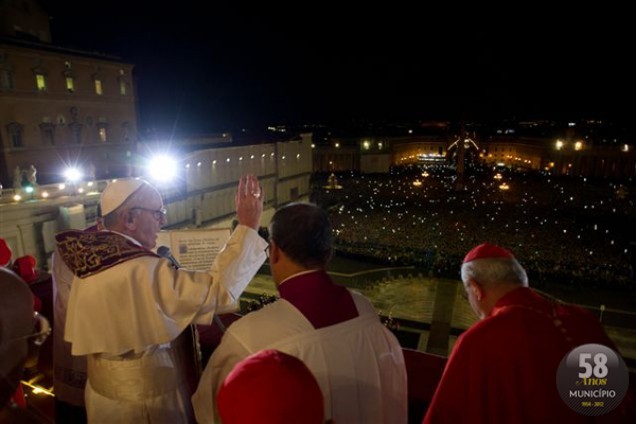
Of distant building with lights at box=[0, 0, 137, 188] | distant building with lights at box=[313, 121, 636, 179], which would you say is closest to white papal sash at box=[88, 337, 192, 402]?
distant building with lights at box=[0, 0, 137, 188]

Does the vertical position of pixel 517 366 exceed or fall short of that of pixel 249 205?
it falls short

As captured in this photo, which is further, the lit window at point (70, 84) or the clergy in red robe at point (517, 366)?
the lit window at point (70, 84)

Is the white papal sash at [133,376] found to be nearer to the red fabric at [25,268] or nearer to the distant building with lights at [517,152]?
the red fabric at [25,268]

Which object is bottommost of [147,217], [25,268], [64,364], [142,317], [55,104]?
[64,364]

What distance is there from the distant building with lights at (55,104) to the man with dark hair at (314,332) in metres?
22.4

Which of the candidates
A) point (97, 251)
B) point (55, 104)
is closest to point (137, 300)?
point (97, 251)

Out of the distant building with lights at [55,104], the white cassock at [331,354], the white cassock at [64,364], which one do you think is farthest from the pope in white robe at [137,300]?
the distant building with lights at [55,104]

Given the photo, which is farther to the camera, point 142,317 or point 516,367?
point 142,317

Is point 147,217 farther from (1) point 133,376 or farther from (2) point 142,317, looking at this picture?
(1) point 133,376

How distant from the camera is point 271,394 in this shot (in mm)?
1372

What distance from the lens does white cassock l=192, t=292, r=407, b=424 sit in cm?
197

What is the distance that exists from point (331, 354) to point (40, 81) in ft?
91.1

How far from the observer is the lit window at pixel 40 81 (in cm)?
2273

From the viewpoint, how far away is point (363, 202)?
43.2 metres
